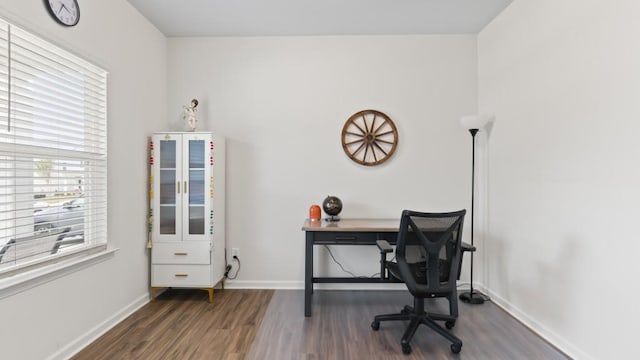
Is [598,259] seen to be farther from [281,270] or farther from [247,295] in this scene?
[247,295]

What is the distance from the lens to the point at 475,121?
3.04m

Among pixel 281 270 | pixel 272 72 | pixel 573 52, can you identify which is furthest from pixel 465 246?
pixel 272 72

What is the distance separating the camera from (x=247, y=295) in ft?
10.5

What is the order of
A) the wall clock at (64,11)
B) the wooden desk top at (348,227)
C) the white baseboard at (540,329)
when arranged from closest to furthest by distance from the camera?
the wall clock at (64,11) < the white baseboard at (540,329) < the wooden desk top at (348,227)

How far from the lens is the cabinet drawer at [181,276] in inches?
118

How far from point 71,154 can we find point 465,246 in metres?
2.93

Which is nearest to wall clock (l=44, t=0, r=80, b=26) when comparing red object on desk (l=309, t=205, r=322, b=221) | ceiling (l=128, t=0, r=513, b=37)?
ceiling (l=128, t=0, r=513, b=37)

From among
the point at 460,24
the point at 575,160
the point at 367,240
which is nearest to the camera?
the point at 575,160

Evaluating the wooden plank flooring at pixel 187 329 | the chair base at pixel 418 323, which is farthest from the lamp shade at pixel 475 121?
the wooden plank flooring at pixel 187 329

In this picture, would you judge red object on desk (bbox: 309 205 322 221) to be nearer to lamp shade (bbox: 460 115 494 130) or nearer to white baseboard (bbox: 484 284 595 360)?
lamp shade (bbox: 460 115 494 130)

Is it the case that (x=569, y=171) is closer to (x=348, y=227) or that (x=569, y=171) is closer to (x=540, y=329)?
(x=540, y=329)

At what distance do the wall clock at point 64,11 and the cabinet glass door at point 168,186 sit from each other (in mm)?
1152

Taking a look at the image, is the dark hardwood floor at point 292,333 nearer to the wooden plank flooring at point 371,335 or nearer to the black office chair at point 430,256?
the wooden plank flooring at point 371,335

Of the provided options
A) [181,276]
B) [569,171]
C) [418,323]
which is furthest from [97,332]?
[569,171]
